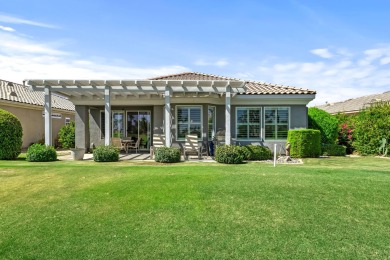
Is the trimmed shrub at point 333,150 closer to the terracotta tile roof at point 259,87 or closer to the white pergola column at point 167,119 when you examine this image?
the terracotta tile roof at point 259,87

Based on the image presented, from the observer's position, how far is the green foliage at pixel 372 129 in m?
15.6

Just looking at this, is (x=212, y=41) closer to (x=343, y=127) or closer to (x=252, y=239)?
(x=343, y=127)

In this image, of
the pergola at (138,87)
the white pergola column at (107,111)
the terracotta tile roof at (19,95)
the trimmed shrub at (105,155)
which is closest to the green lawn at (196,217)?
the trimmed shrub at (105,155)

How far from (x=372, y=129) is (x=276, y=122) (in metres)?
5.51

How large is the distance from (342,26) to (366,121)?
6.13m

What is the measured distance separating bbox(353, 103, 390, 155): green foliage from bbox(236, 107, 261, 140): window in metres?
6.22

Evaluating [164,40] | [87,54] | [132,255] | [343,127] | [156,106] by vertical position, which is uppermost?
[164,40]

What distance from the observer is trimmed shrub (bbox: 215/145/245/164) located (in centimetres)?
1182

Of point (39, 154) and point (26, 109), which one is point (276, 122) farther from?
point (26, 109)

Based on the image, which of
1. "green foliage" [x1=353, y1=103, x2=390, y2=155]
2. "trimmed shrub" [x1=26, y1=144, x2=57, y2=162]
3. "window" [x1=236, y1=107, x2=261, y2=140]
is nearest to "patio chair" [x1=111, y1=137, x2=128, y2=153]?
"trimmed shrub" [x1=26, y1=144, x2=57, y2=162]

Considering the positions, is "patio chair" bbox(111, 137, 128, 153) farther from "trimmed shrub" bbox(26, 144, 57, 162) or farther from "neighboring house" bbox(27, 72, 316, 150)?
"trimmed shrub" bbox(26, 144, 57, 162)

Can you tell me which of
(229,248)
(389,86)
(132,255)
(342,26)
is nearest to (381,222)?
(229,248)

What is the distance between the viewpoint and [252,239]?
438 cm

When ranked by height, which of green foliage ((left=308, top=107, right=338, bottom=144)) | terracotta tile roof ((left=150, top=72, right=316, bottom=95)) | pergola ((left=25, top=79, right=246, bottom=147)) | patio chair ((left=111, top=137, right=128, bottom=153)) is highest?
terracotta tile roof ((left=150, top=72, right=316, bottom=95))
